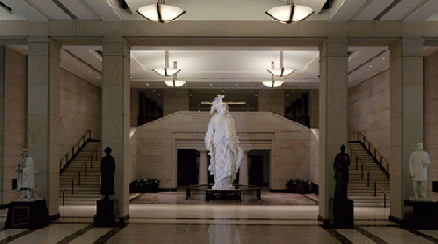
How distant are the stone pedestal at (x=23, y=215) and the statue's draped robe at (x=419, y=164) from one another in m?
8.38

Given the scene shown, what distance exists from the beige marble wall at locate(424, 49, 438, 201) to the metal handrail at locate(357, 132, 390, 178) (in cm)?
397

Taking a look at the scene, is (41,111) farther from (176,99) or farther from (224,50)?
(176,99)

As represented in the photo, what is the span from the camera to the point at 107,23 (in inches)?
465

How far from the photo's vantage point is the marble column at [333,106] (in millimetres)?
11656

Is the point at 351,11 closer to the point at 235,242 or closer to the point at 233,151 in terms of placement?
the point at 235,242

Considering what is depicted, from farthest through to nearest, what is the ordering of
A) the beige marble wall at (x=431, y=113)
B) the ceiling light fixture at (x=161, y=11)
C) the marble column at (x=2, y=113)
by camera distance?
the beige marble wall at (x=431, y=113) < the marble column at (x=2, y=113) < the ceiling light fixture at (x=161, y=11)

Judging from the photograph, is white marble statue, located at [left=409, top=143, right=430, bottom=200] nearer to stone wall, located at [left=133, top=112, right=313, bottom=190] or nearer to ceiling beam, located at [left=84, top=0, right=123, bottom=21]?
ceiling beam, located at [left=84, top=0, right=123, bottom=21]

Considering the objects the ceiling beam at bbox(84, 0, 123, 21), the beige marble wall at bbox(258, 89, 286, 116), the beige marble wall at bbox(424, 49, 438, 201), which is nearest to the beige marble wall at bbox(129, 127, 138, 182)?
the beige marble wall at bbox(258, 89, 286, 116)

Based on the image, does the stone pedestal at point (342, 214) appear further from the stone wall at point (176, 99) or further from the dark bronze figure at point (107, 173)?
the stone wall at point (176, 99)

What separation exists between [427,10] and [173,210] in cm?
855

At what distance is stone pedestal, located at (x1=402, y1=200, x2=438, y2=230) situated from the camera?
1072 centimetres

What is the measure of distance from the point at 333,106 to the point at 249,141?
39.0 ft

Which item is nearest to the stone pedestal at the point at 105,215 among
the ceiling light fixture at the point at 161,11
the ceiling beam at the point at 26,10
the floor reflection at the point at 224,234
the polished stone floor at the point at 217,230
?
the polished stone floor at the point at 217,230

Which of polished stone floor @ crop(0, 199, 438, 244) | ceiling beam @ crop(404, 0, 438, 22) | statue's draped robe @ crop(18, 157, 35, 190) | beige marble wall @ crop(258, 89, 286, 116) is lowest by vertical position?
polished stone floor @ crop(0, 199, 438, 244)
